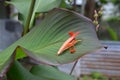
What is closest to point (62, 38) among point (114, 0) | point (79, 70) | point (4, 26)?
point (79, 70)

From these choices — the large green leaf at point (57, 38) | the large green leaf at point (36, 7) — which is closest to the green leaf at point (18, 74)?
the large green leaf at point (57, 38)

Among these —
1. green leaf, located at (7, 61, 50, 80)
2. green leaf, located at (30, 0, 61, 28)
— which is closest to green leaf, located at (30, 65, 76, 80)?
green leaf, located at (7, 61, 50, 80)

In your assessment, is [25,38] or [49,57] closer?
[49,57]

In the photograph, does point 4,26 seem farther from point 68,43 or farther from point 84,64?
point 68,43

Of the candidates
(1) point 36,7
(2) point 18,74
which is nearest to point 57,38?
(2) point 18,74

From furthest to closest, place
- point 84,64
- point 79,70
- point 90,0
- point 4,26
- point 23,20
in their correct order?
point 90,0 → point 4,26 → point 79,70 → point 84,64 → point 23,20
